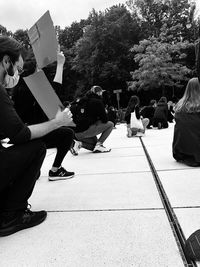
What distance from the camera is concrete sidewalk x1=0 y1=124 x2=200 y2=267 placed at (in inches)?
79.5

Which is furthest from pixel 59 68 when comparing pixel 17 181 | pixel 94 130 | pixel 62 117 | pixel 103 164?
pixel 94 130

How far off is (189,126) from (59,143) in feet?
6.38

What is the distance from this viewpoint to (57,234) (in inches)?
94.4

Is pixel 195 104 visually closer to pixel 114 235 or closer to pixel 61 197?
pixel 61 197

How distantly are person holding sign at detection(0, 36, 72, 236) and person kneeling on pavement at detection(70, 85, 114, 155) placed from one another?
3.52 meters

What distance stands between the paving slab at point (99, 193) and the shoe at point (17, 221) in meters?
0.40

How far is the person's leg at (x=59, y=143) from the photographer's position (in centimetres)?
387

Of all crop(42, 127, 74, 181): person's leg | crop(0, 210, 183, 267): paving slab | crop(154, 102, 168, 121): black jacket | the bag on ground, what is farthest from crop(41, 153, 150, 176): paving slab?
crop(154, 102, 168, 121): black jacket

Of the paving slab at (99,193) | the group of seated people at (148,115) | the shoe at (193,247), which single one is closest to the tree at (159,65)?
the group of seated people at (148,115)

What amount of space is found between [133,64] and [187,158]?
31923 mm

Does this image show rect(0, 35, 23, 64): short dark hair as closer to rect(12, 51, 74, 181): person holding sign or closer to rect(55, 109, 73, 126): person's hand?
rect(55, 109, 73, 126): person's hand

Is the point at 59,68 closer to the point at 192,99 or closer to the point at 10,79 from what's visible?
the point at 10,79

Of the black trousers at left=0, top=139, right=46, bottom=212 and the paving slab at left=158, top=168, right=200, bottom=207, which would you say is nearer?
the black trousers at left=0, top=139, right=46, bottom=212

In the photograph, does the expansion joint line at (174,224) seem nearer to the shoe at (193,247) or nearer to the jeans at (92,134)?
the shoe at (193,247)
